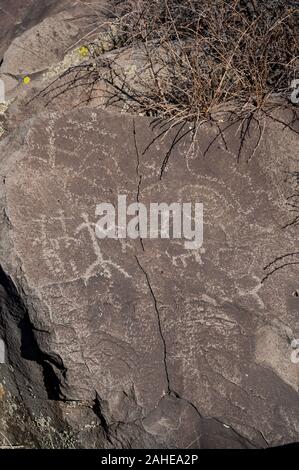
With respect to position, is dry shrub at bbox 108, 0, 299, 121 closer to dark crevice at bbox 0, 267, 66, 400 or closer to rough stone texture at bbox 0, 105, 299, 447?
rough stone texture at bbox 0, 105, 299, 447

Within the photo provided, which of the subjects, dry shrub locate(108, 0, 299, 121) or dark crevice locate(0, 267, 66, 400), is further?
dry shrub locate(108, 0, 299, 121)

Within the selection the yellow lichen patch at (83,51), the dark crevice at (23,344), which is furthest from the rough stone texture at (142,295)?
the yellow lichen patch at (83,51)

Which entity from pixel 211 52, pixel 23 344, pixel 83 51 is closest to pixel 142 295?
pixel 23 344

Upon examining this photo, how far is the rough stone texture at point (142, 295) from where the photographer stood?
2.37 metres

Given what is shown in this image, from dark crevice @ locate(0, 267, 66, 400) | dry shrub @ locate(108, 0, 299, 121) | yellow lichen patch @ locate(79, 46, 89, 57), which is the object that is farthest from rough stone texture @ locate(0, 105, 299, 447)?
yellow lichen patch @ locate(79, 46, 89, 57)

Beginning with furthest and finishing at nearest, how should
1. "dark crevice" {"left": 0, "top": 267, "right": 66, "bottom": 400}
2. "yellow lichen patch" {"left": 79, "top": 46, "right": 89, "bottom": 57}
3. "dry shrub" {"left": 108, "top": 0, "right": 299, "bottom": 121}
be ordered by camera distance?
"yellow lichen patch" {"left": 79, "top": 46, "right": 89, "bottom": 57}, "dry shrub" {"left": 108, "top": 0, "right": 299, "bottom": 121}, "dark crevice" {"left": 0, "top": 267, "right": 66, "bottom": 400}

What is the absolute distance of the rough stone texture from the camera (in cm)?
237

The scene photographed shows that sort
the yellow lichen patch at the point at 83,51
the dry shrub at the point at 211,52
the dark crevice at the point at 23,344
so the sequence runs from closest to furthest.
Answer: the dark crevice at the point at 23,344
the dry shrub at the point at 211,52
the yellow lichen patch at the point at 83,51

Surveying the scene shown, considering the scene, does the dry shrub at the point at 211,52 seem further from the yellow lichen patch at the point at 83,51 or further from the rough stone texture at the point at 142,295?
the rough stone texture at the point at 142,295

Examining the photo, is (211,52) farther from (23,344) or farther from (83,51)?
(23,344)

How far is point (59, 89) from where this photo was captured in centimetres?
311

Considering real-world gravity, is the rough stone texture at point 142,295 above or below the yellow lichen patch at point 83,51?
below

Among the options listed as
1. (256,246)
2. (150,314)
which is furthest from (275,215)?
(150,314)

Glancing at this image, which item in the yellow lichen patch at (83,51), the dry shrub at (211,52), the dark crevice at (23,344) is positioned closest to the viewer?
the dark crevice at (23,344)
